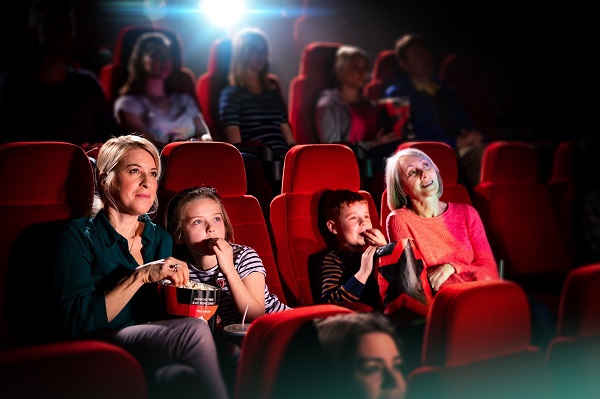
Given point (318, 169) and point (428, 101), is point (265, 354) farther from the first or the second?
point (428, 101)

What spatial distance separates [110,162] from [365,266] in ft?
2.38

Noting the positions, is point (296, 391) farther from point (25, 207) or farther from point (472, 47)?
point (472, 47)

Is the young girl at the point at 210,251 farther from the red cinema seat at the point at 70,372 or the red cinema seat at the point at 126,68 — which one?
the red cinema seat at the point at 126,68

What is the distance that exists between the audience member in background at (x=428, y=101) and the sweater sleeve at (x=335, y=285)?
137 centimetres

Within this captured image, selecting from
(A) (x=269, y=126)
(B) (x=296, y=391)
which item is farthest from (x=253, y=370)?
(A) (x=269, y=126)

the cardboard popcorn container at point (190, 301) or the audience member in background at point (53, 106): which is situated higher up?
the audience member in background at point (53, 106)

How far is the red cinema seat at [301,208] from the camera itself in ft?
6.75

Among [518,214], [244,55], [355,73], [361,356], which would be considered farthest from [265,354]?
[355,73]

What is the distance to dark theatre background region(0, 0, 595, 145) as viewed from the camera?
3.20 m

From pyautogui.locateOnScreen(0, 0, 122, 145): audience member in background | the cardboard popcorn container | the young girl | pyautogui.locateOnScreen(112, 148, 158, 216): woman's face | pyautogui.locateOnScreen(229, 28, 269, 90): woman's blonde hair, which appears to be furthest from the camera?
pyautogui.locateOnScreen(229, 28, 269, 90): woman's blonde hair

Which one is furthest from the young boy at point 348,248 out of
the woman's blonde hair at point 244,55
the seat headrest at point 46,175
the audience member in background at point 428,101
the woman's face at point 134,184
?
the audience member in background at point 428,101

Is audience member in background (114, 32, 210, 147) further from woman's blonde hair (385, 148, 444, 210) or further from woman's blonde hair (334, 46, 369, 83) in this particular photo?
woman's blonde hair (385, 148, 444, 210)

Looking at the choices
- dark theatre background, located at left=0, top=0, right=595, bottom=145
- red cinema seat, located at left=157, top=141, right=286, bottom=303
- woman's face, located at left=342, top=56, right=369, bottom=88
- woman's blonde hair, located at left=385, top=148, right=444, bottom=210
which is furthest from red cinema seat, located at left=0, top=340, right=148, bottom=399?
woman's face, located at left=342, top=56, right=369, bottom=88

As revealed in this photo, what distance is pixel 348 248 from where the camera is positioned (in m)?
2.00
